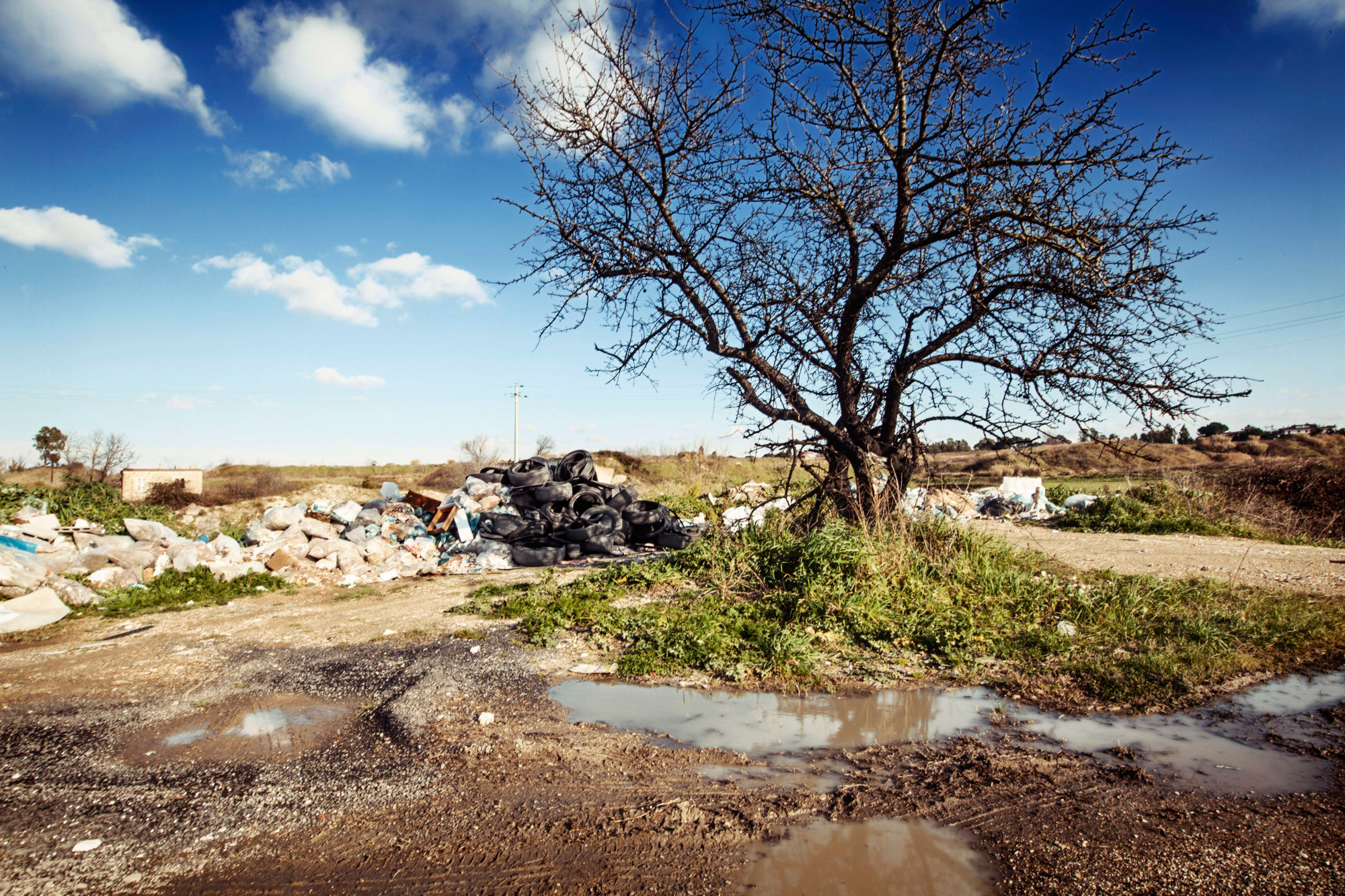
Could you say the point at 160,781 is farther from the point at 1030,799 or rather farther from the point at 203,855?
the point at 1030,799

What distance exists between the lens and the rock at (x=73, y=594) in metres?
6.91

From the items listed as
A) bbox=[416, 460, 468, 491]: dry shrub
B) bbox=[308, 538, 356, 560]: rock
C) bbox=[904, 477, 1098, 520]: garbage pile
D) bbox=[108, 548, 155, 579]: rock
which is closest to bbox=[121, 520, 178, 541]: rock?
bbox=[108, 548, 155, 579]: rock

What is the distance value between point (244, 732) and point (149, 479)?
661 inches


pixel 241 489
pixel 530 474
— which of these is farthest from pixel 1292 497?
pixel 241 489

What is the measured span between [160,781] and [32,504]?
1179 centimetres

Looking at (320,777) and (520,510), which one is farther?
(520,510)

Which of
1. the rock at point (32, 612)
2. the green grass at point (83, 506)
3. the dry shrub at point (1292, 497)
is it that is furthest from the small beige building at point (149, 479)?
the dry shrub at point (1292, 497)

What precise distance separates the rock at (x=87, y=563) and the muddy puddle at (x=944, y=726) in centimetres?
763

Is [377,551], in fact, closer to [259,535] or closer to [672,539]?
[259,535]

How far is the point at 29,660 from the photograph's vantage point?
5.07 meters

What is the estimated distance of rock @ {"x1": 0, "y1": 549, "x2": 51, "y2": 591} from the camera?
22.4ft

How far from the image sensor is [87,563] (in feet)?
26.4

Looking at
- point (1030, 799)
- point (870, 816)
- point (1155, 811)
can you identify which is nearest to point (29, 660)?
point (870, 816)

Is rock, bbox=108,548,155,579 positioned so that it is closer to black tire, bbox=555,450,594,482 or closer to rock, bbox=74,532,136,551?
rock, bbox=74,532,136,551
